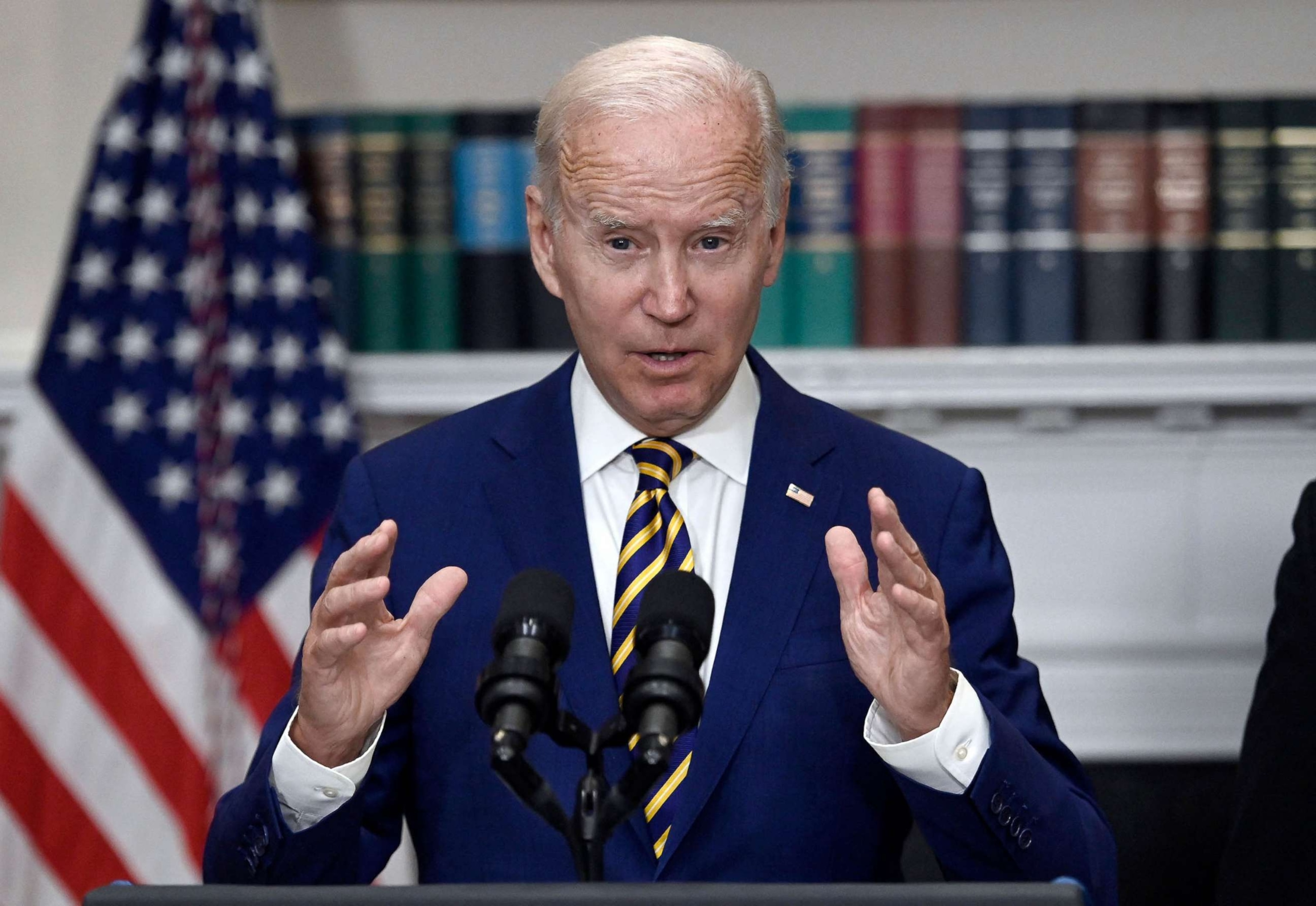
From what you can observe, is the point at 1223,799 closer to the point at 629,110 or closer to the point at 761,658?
the point at 761,658

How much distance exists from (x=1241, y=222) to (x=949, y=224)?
523 millimetres

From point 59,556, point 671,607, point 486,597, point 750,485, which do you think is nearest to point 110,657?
point 59,556

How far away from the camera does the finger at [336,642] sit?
4.45ft

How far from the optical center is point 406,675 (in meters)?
1.44

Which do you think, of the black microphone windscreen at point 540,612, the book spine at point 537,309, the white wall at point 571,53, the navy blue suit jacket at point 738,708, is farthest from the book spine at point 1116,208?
the black microphone windscreen at point 540,612

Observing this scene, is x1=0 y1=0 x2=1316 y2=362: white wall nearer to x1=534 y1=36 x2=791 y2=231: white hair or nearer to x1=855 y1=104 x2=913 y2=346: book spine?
x1=855 y1=104 x2=913 y2=346: book spine

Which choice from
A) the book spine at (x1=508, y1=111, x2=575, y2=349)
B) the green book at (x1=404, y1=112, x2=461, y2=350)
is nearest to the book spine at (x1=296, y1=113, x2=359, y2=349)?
the green book at (x1=404, y1=112, x2=461, y2=350)

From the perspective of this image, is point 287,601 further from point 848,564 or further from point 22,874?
point 848,564

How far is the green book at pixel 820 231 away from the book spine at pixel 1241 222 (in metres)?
0.66

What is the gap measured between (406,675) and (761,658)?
0.41 m

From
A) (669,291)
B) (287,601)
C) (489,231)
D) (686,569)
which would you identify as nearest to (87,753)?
(287,601)

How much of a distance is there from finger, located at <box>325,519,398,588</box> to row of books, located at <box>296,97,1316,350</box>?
1540mm

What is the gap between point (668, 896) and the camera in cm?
99

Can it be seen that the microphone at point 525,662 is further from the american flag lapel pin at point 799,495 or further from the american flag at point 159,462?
the american flag at point 159,462
